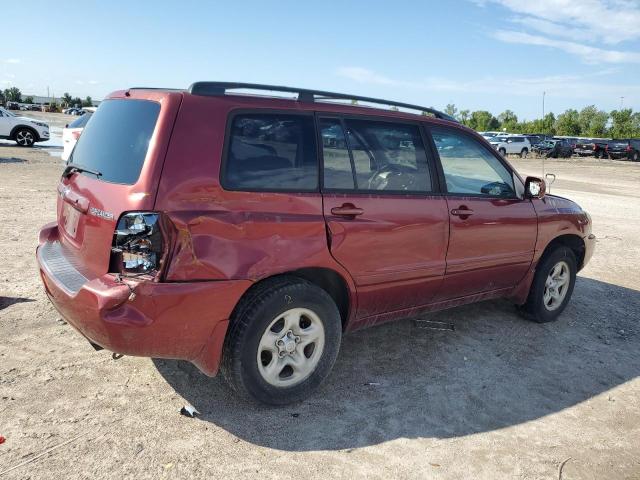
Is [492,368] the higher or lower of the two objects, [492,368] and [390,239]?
the lower

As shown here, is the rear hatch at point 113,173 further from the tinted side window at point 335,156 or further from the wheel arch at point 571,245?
the wheel arch at point 571,245

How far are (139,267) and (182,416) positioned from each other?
38.9 inches

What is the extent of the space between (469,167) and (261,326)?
2262 mm

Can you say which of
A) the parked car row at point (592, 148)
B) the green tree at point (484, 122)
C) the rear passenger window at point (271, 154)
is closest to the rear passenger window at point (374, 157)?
the rear passenger window at point (271, 154)

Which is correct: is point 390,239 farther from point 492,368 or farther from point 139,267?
point 139,267

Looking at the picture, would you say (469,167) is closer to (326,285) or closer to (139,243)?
(326,285)

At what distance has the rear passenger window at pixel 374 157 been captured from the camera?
3555mm

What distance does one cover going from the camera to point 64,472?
2.70 metres

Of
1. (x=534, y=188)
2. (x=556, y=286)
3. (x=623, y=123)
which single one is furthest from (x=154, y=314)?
(x=623, y=123)

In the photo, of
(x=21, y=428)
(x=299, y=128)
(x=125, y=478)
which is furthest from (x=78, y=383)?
(x=299, y=128)

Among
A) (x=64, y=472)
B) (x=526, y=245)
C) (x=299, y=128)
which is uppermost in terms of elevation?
(x=299, y=128)

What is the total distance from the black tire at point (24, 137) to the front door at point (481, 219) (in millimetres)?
22076

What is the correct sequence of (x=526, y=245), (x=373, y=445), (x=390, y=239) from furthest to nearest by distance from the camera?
(x=526, y=245) < (x=390, y=239) < (x=373, y=445)

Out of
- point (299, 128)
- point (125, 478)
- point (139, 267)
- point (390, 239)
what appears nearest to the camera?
point (125, 478)
